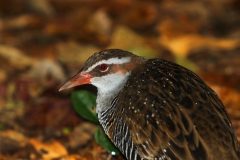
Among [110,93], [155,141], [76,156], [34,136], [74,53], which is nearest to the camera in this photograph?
[155,141]

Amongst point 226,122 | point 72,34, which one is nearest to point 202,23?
point 72,34

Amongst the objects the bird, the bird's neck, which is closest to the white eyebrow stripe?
the bird

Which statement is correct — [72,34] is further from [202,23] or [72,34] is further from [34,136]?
[34,136]

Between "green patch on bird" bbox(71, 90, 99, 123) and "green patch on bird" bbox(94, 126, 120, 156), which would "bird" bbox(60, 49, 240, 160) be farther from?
"green patch on bird" bbox(71, 90, 99, 123)

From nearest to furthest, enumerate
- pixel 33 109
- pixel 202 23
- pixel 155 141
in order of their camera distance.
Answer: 1. pixel 155 141
2. pixel 33 109
3. pixel 202 23

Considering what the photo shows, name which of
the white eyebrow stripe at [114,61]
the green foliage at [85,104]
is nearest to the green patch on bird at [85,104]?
the green foliage at [85,104]

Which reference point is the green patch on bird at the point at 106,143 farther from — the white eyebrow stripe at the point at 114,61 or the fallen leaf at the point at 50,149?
the white eyebrow stripe at the point at 114,61
